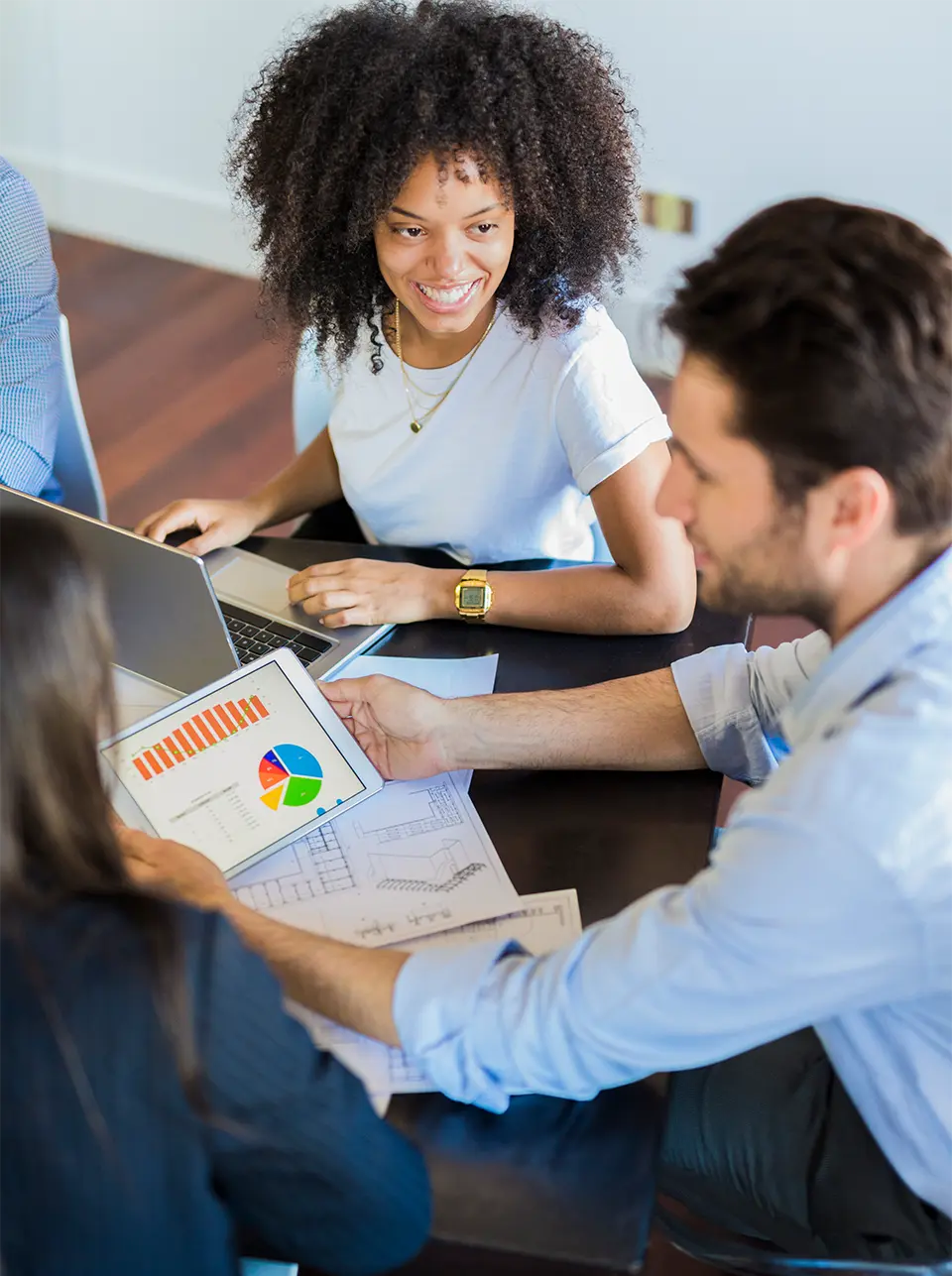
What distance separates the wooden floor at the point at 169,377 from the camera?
335 centimetres

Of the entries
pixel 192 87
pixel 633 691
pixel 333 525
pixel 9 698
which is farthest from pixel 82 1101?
pixel 192 87

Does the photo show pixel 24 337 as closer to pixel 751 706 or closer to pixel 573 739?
Result: pixel 573 739

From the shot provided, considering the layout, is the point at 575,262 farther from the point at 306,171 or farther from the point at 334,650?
the point at 334,650

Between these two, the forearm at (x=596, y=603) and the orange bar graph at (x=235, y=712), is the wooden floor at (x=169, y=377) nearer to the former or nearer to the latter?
the forearm at (x=596, y=603)

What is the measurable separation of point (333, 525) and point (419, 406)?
325mm

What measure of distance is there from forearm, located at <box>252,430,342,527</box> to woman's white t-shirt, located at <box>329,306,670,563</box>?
0.23 feet

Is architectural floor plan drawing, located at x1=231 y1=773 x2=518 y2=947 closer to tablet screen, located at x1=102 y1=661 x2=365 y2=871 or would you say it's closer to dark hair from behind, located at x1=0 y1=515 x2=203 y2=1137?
tablet screen, located at x1=102 y1=661 x2=365 y2=871

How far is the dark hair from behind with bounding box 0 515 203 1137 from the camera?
81cm

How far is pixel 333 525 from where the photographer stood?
203 cm

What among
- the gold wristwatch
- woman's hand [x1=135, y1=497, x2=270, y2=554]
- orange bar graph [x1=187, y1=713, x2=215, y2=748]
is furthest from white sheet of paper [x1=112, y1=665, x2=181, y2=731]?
the gold wristwatch

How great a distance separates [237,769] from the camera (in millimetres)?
1297

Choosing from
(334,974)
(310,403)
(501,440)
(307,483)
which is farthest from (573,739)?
(310,403)

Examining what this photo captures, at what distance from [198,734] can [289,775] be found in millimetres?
103

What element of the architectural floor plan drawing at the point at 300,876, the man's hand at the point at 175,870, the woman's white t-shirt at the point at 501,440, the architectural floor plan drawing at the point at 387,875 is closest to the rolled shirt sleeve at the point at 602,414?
the woman's white t-shirt at the point at 501,440
